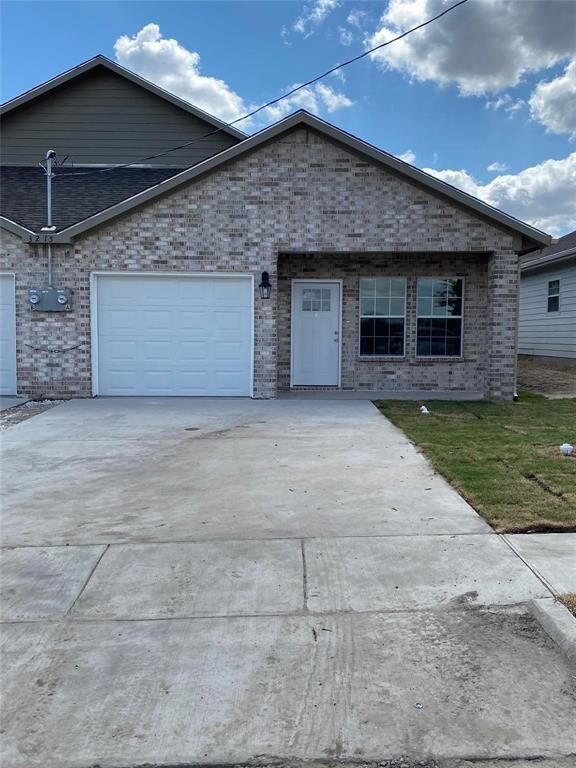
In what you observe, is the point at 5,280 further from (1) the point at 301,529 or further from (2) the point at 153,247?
(1) the point at 301,529

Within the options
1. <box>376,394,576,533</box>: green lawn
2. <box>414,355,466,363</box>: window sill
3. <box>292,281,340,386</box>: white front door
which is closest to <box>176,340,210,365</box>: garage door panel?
<box>292,281,340,386</box>: white front door

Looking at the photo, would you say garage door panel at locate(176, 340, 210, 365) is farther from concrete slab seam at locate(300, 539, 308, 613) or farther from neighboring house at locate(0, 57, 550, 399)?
concrete slab seam at locate(300, 539, 308, 613)

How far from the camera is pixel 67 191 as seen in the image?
15117mm

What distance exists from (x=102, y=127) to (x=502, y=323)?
1149 cm

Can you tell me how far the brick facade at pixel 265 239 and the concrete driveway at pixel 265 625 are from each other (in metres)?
6.15

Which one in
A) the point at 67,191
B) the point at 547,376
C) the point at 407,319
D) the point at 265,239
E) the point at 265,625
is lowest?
the point at 265,625

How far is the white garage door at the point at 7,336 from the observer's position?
40.6ft

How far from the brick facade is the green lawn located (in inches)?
75.9

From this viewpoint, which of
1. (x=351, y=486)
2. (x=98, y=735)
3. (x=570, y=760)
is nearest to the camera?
(x=570, y=760)

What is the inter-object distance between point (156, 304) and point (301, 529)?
840 centimetres

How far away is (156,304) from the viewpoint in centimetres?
1249

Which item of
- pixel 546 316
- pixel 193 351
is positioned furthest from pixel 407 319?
pixel 546 316

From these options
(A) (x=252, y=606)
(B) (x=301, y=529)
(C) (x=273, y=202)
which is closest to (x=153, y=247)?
(C) (x=273, y=202)

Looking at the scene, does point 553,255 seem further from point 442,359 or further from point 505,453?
point 505,453
